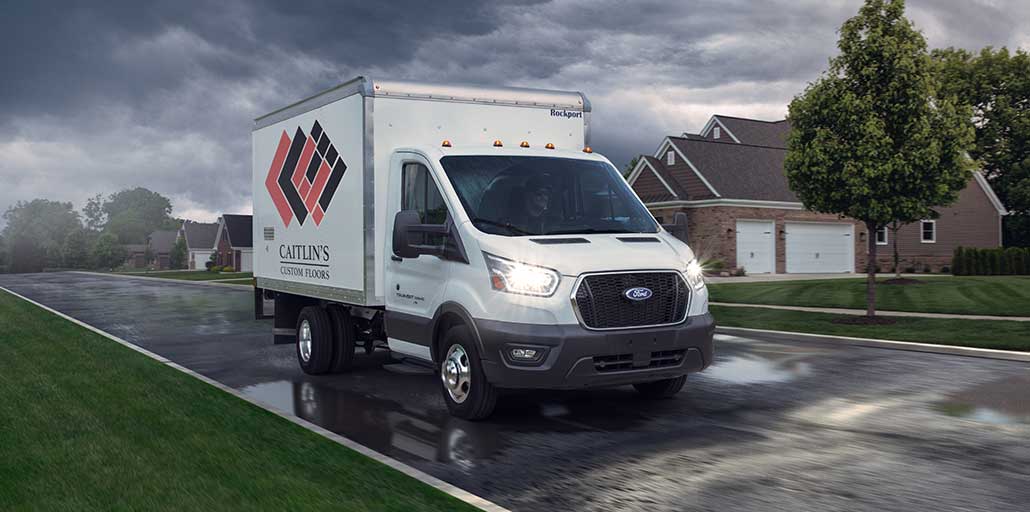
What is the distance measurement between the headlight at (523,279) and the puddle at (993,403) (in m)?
4.03

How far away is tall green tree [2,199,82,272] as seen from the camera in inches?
4284

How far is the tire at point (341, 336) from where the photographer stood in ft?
35.4

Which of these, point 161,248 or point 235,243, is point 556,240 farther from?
point 161,248

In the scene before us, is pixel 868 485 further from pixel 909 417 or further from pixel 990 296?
pixel 990 296

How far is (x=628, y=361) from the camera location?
7.41 m

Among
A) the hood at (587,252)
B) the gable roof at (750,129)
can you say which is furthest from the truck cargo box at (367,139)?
the gable roof at (750,129)

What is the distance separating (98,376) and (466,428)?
5.21m

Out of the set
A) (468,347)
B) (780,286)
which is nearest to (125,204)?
(780,286)

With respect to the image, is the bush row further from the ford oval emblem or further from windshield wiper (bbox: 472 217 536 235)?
windshield wiper (bbox: 472 217 536 235)

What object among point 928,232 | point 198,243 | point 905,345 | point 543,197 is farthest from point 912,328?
point 198,243

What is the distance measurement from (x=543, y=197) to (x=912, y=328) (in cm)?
1038

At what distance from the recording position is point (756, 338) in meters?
15.1

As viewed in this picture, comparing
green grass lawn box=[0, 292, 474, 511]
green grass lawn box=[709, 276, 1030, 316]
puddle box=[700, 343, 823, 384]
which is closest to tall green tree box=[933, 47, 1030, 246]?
green grass lawn box=[709, 276, 1030, 316]

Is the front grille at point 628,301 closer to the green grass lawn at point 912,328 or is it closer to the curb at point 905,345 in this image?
the curb at point 905,345
